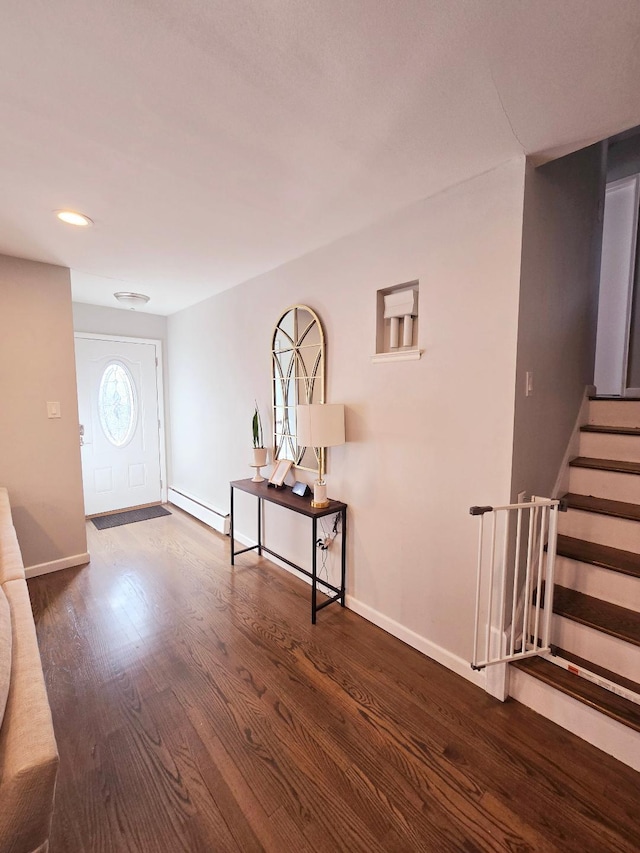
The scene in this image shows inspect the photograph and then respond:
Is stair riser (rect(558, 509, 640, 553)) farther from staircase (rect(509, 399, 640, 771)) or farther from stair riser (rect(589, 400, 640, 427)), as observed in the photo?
stair riser (rect(589, 400, 640, 427))

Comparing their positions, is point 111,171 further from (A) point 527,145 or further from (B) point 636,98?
(B) point 636,98

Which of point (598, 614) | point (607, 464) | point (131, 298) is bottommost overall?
point (598, 614)

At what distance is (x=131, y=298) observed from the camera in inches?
146

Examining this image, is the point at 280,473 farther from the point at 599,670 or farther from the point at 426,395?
the point at 599,670

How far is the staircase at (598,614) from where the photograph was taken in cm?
149

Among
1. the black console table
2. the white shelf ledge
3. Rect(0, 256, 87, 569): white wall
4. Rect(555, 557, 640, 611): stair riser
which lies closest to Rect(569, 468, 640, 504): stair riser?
Rect(555, 557, 640, 611): stair riser

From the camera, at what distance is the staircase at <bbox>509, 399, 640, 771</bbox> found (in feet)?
4.90

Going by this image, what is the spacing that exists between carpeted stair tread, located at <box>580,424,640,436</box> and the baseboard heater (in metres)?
3.07

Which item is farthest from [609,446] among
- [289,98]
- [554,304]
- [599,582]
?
[289,98]

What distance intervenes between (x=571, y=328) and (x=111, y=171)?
2.52 metres

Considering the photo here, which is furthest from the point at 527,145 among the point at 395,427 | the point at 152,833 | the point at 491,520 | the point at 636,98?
the point at 152,833

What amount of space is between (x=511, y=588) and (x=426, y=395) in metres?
1.03

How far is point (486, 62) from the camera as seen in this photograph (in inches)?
43.9

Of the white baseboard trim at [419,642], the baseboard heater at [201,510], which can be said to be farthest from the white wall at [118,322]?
the white baseboard trim at [419,642]
